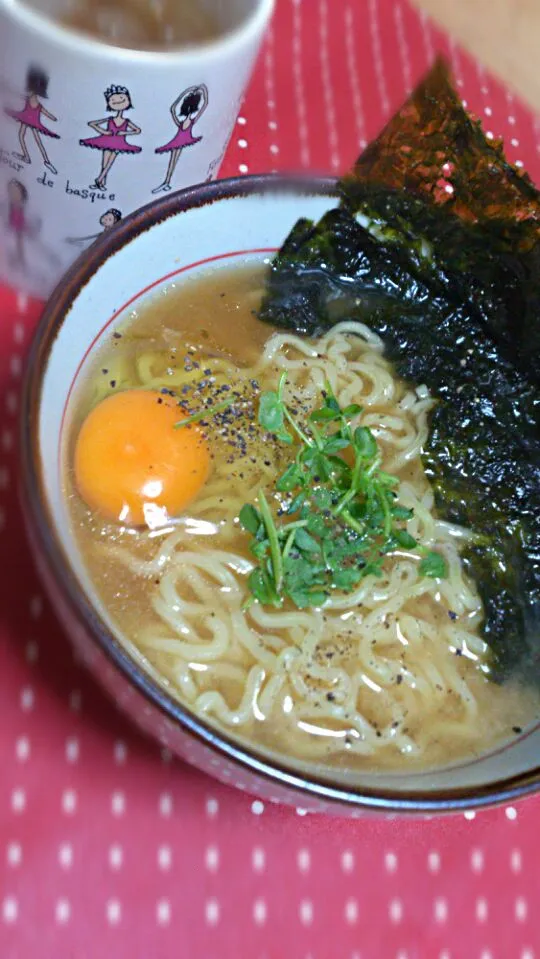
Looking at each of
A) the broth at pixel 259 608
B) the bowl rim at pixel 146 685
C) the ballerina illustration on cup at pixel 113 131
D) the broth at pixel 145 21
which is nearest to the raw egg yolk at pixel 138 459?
the broth at pixel 259 608

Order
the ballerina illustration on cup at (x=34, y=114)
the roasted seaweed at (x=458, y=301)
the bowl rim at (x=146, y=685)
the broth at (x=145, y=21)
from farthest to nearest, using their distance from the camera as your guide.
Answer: the roasted seaweed at (x=458, y=301), the broth at (x=145, y=21), the ballerina illustration on cup at (x=34, y=114), the bowl rim at (x=146, y=685)

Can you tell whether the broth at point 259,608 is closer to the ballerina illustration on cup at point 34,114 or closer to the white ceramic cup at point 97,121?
the white ceramic cup at point 97,121

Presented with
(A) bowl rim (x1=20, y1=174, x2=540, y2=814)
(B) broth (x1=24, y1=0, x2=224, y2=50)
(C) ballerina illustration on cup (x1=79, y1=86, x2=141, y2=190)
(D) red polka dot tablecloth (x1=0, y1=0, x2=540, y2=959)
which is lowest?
(D) red polka dot tablecloth (x1=0, y1=0, x2=540, y2=959)

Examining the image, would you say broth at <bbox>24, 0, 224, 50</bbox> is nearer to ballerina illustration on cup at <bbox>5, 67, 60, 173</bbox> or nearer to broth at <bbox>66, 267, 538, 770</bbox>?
ballerina illustration on cup at <bbox>5, 67, 60, 173</bbox>

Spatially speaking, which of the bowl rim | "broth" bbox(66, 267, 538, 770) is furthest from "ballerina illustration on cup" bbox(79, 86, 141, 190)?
"broth" bbox(66, 267, 538, 770)

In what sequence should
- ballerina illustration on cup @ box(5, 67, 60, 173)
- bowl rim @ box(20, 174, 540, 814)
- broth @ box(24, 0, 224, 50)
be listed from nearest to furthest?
bowl rim @ box(20, 174, 540, 814) → ballerina illustration on cup @ box(5, 67, 60, 173) → broth @ box(24, 0, 224, 50)
